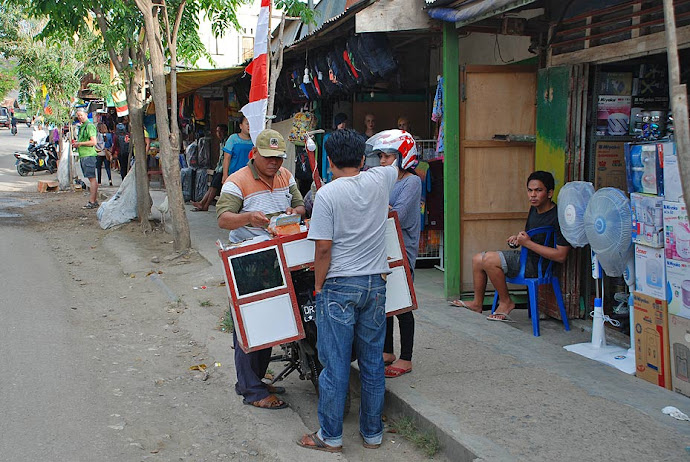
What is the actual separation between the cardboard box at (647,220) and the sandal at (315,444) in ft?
8.23

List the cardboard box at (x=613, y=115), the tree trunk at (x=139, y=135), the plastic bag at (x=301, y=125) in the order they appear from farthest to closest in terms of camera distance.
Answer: the tree trunk at (x=139, y=135), the plastic bag at (x=301, y=125), the cardboard box at (x=613, y=115)

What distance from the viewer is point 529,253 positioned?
19.9ft

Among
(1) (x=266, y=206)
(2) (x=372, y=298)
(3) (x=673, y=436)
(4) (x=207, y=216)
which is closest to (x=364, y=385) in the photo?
(2) (x=372, y=298)

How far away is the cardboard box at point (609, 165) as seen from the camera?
5949 mm

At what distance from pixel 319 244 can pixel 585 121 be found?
325 centimetres

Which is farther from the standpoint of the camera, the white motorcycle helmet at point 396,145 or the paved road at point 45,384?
the white motorcycle helmet at point 396,145

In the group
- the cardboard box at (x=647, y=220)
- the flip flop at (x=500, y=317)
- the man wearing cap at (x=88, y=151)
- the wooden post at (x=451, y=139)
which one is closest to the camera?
the cardboard box at (x=647, y=220)

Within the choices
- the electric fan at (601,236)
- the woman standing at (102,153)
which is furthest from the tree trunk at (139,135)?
the electric fan at (601,236)

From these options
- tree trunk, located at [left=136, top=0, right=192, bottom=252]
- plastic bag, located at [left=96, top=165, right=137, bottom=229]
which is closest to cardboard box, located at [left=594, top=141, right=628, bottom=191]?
tree trunk, located at [left=136, top=0, right=192, bottom=252]

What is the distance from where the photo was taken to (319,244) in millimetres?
3791

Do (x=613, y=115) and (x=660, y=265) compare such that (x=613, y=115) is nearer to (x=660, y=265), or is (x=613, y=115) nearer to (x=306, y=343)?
(x=660, y=265)

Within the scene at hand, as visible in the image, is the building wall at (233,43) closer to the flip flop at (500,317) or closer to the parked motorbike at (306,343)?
the flip flop at (500,317)

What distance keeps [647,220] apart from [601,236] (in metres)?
0.47

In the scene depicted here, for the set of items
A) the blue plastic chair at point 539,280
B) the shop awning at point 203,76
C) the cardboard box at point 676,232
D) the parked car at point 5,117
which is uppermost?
the parked car at point 5,117
